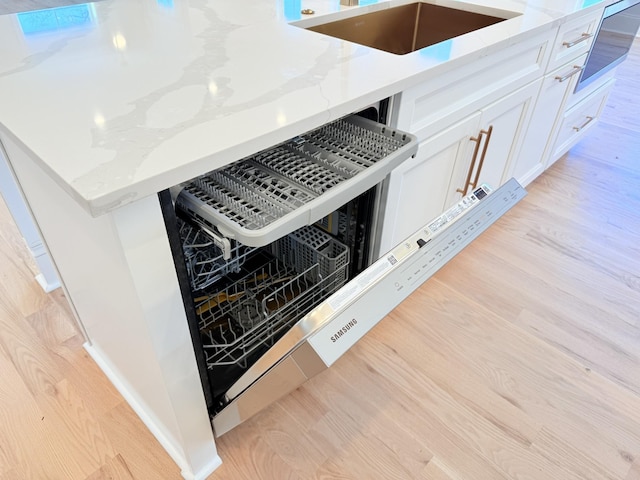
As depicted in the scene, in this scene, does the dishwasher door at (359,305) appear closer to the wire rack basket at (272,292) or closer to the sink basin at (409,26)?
the wire rack basket at (272,292)

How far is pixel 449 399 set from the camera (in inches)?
50.8

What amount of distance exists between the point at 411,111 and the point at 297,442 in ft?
2.89

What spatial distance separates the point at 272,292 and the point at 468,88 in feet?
2.52

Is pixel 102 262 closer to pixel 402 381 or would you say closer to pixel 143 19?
pixel 143 19

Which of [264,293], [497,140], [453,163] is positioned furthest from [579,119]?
[264,293]

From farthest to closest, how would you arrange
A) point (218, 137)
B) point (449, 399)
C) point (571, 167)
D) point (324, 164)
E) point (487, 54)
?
point (571, 167) < point (449, 399) < point (487, 54) < point (324, 164) < point (218, 137)

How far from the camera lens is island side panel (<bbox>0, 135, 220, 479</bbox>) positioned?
26.2 inches

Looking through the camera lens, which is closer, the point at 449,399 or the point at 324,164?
the point at 324,164

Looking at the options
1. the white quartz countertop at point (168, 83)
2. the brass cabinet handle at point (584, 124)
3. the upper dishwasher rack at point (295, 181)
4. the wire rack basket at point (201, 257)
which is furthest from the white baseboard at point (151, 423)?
the brass cabinet handle at point (584, 124)

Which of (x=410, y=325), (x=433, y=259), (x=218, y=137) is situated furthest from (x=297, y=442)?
(x=218, y=137)

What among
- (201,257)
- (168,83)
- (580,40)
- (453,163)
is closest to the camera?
(168,83)

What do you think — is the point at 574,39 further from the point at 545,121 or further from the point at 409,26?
the point at 409,26

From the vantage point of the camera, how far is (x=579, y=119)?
2.18 m

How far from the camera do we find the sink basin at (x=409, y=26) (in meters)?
1.52
